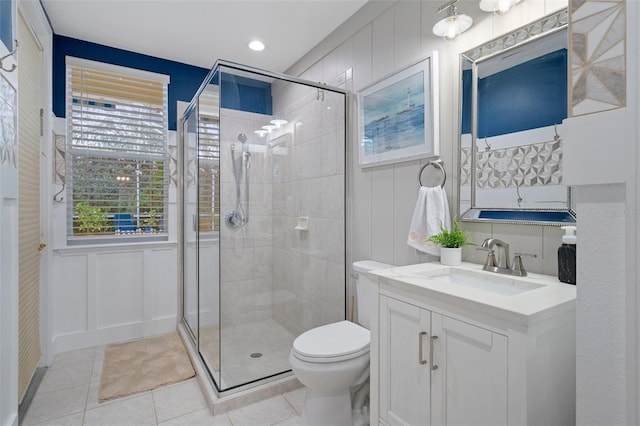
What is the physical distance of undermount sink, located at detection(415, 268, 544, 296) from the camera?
1326 millimetres

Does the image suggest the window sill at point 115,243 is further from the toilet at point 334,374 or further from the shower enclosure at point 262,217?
the toilet at point 334,374

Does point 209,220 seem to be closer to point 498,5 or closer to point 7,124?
point 7,124

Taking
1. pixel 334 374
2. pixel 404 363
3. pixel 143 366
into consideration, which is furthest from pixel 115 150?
pixel 404 363

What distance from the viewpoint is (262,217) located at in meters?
2.32

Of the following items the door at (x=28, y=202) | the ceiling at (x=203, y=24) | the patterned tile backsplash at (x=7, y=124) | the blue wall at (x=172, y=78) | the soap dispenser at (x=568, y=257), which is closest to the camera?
the soap dispenser at (x=568, y=257)

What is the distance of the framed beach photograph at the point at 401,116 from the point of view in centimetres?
182

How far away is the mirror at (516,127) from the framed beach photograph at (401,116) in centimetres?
18

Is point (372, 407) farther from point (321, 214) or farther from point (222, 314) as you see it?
point (321, 214)

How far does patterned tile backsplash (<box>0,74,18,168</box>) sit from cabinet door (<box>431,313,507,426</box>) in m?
1.91

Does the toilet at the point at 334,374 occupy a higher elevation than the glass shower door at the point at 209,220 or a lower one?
lower

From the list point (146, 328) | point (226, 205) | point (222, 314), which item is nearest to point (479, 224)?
point (226, 205)

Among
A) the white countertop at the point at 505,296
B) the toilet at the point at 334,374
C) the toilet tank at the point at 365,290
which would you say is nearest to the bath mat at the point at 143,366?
the toilet at the point at 334,374

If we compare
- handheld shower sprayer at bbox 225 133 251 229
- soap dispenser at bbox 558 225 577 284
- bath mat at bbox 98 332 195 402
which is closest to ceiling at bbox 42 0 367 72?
handheld shower sprayer at bbox 225 133 251 229

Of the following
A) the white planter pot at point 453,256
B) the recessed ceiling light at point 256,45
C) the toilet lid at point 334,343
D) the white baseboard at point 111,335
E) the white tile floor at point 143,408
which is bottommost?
the white tile floor at point 143,408
